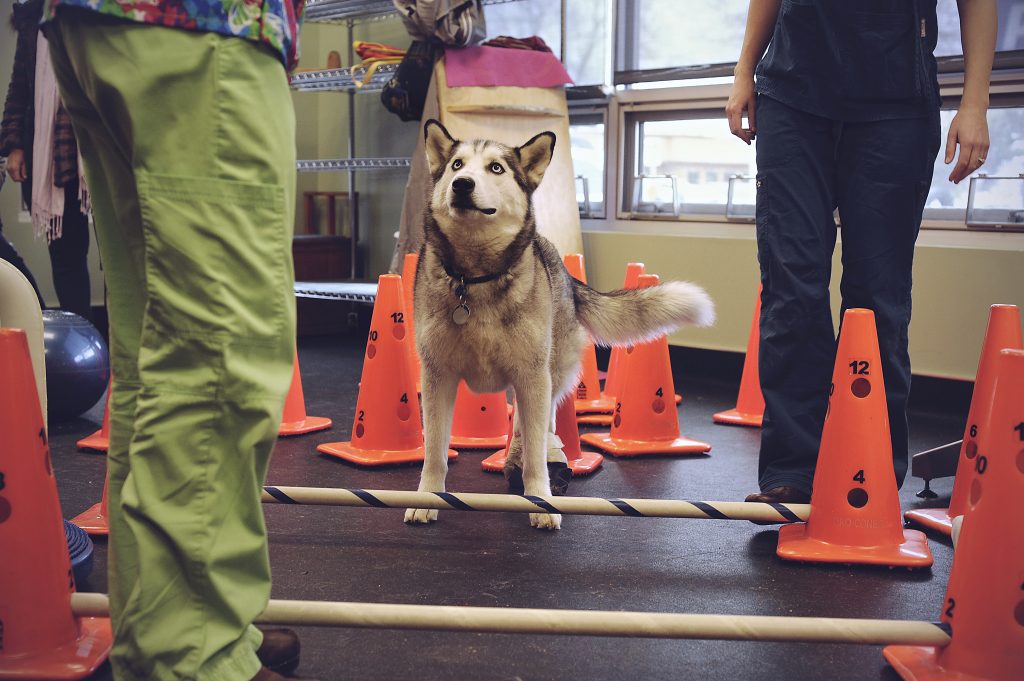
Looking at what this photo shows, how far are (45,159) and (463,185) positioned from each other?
236 centimetres

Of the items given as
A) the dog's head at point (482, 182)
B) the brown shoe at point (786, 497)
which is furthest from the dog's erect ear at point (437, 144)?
the brown shoe at point (786, 497)

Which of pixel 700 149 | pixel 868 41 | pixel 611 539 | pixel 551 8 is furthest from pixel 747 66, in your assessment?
pixel 551 8

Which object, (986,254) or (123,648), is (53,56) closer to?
(123,648)

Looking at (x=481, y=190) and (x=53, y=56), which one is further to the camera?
(x=481, y=190)

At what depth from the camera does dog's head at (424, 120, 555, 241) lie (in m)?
2.19

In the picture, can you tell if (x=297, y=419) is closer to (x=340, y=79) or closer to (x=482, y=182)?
(x=482, y=182)

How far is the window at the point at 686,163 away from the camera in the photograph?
14.7 feet

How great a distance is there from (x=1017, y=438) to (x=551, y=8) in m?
4.20

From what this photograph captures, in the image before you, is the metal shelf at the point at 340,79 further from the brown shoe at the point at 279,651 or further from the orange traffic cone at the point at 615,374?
the brown shoe at the point at 279,651

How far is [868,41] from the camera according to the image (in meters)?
2.06

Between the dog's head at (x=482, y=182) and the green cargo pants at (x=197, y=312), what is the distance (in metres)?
1.13

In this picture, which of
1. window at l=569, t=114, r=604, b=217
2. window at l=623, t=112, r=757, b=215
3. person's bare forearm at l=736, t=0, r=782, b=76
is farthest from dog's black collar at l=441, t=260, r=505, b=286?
window at l=569, t=114, r=604, b=217

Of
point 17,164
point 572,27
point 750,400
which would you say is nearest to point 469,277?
point 750,400

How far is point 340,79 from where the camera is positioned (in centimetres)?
509
